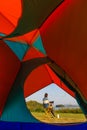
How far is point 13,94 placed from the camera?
705cm

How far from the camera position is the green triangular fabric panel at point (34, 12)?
5.45m

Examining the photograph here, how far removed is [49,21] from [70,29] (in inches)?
19.3

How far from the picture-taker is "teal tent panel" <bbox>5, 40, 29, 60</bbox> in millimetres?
6918

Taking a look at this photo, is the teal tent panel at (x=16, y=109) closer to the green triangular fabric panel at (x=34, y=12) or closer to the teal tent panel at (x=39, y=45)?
the teal tent panel at (x=39, y=45)

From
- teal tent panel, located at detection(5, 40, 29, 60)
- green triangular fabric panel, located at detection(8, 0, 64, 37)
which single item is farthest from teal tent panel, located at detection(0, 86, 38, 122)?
green triangular fabric panel, located at detection(8, 0, 64, 37)

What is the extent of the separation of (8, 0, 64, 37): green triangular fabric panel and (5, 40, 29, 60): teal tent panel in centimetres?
113

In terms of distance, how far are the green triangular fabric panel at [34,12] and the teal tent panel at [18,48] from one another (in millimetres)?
1133

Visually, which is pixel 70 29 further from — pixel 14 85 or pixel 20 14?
pixel 14 85

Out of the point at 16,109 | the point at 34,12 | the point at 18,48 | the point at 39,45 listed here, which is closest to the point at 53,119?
the point at 16,109

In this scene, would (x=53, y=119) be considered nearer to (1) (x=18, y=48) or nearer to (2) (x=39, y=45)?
(1) (x=18, y=48)

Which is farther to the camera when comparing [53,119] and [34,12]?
[53,119]

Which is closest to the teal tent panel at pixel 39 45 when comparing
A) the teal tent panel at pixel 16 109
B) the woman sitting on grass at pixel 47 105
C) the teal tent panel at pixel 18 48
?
the teal tent panel at pixel 18 48

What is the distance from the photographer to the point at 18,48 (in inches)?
277

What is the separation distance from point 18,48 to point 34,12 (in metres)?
1.63
